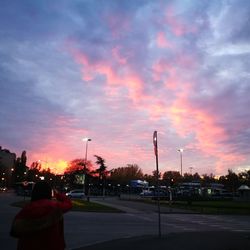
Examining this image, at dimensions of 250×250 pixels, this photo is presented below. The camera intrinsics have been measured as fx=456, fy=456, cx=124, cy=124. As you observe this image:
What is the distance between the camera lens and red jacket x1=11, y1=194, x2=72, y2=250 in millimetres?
5516

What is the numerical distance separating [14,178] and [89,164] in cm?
3298

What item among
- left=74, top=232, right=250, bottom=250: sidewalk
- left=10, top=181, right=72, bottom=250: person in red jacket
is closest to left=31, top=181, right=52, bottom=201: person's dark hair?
left=10, top=181, right=72, bottom=250: person in red jacket

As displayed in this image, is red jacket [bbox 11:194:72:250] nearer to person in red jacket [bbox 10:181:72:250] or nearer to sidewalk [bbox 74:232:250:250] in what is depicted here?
person in red jacket [bbox 10:181:72:250]

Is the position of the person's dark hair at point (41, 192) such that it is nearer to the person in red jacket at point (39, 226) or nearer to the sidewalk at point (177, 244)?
the person in red jacket at point (39, 226)

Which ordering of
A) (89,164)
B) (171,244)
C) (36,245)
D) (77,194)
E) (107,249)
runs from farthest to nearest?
(89,164) → (77,194) → (171,244) → (107,249) → (36,245)

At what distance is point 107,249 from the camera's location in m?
14.2

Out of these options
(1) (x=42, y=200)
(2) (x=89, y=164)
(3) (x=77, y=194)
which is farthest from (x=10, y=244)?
(2) (x=89, y=164)

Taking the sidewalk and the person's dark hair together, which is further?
the sidewalk

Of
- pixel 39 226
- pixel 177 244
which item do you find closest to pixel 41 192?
pixel 39 226

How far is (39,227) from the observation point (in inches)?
218

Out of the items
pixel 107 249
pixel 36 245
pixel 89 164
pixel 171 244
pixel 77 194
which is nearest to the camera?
pixel 36 245

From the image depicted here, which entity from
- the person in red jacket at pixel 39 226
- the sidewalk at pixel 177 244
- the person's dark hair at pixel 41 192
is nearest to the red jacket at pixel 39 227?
the person in red jacket at pixel 39 226

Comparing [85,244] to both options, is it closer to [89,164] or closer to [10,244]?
[10,244]

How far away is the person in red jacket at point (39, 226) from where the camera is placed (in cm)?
552
